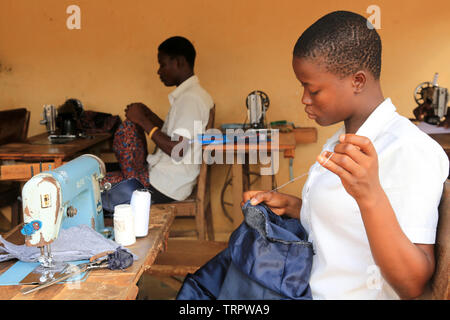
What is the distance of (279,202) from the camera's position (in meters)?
1.45

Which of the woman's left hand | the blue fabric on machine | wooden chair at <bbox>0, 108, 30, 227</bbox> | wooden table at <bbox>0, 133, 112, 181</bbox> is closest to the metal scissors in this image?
the blue fabric on machine

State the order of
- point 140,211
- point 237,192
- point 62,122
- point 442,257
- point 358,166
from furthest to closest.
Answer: point 62,122 < point 237,192 < point 140,211 < point 442,257 < point 358,166

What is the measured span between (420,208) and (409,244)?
9 cm

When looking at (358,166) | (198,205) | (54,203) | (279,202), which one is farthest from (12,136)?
(358,166)

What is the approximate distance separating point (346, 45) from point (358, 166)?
415 millimetres

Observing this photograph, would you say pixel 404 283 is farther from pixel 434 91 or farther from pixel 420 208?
pixel 434 91

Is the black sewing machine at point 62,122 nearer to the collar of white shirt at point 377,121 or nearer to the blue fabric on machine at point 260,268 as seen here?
the blue fabric on machine at point 260,268

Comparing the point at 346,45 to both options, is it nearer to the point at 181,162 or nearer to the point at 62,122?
the point at 181,162

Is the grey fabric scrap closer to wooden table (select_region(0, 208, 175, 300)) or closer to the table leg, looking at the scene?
wooden table (select_region(0, 208, 175, 300))

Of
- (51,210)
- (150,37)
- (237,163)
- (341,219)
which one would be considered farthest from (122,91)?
(341,219)

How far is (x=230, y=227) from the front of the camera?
3906mm

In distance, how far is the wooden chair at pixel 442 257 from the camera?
3.19ft

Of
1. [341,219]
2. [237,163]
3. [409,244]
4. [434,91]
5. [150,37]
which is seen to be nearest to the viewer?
[409,244]

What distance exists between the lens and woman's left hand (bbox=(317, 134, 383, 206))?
2.85ft
